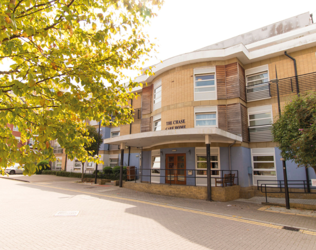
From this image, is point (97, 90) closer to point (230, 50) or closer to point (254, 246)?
point (254, 246)

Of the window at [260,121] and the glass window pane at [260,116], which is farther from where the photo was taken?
the glass window pane at [260,116]

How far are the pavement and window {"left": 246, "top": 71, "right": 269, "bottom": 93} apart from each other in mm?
8818

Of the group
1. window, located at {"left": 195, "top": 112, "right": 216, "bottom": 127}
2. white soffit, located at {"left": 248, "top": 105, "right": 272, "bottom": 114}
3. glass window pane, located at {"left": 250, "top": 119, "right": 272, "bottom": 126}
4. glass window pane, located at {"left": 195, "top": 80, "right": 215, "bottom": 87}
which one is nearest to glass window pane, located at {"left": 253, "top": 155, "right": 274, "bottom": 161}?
glass window pane, located at {"left": 250, "top": 119, "right": 272, "bottom": 126}

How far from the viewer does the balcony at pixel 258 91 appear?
593 inches

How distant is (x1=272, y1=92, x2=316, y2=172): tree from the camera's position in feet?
27.1

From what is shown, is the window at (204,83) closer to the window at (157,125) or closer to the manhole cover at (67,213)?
the window at (157,125)

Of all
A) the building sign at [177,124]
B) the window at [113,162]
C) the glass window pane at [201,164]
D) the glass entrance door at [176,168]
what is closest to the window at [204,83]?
the building sign at [177,124]

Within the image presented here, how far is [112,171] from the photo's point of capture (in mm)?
22797

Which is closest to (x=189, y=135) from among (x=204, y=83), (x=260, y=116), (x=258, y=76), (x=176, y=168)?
(x=176, y=168)

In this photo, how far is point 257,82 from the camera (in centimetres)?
1582

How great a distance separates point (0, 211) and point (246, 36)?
862 inches

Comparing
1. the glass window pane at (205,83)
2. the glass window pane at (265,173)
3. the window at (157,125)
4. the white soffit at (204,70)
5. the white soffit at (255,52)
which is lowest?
the glass window pane at (265,173)

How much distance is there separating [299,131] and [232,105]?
617cm

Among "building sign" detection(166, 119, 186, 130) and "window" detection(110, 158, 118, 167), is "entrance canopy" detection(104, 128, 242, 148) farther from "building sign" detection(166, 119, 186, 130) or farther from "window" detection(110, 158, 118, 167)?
"window" detection(110, 158, 118, 167)
